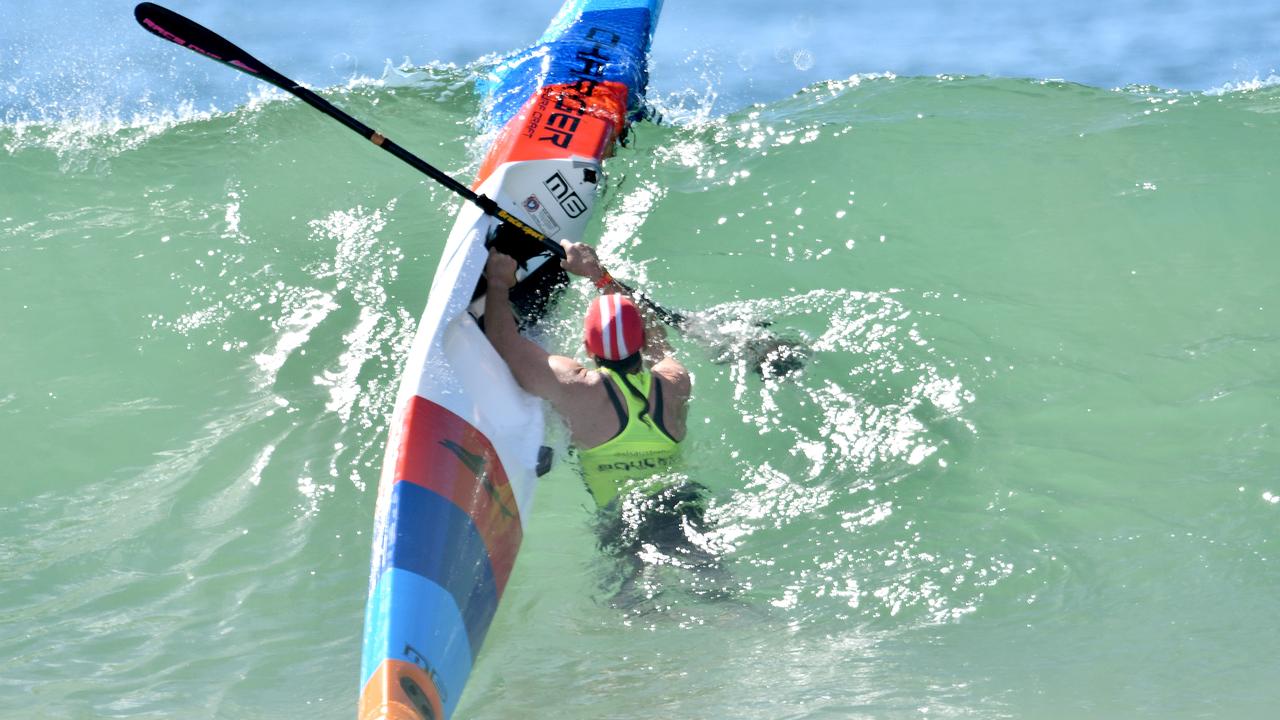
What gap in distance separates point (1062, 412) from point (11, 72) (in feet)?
25.5

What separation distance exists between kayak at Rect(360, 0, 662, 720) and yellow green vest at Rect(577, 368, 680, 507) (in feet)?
0.62

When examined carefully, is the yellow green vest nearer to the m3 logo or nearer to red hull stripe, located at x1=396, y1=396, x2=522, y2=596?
red hull stripe, located at x1=396, y1=396, x2=522, y2=596

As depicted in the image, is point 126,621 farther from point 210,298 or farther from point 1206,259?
point 1206,259

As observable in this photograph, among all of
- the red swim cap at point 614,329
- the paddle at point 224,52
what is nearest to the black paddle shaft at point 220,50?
the paddle at point 224,52

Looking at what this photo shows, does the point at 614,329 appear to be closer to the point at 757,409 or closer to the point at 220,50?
the point at 757,409

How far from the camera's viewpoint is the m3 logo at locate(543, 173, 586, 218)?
5582mm

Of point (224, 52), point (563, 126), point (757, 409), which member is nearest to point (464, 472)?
point (757, 409)

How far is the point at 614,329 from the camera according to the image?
382cm

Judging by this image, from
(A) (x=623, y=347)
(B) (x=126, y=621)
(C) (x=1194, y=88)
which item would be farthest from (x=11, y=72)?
(C) (x=1194, y=88)

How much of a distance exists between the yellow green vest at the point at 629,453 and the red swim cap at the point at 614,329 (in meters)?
0.10

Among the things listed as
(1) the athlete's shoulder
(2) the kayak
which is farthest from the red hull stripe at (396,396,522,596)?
(1) the athlete's shoulder

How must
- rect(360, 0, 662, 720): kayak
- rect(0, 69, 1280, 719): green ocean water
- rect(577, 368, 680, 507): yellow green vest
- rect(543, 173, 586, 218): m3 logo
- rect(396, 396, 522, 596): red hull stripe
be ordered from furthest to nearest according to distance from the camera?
1. rect(543, 173, 586, 218): m3 logo
2. rect(577, 368, 680, 507): yellow green vest
3. rect(396, 396, 522, 596): red hull stripe
4. rect(0, 69, 1280, 719): green ocean water
5. rect(360, 0, 662, 720): kayak

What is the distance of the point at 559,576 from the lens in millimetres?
4113

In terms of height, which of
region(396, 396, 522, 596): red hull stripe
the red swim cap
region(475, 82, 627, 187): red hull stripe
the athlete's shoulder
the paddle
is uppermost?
region(475, 82, 627, 187): red hull stripe
